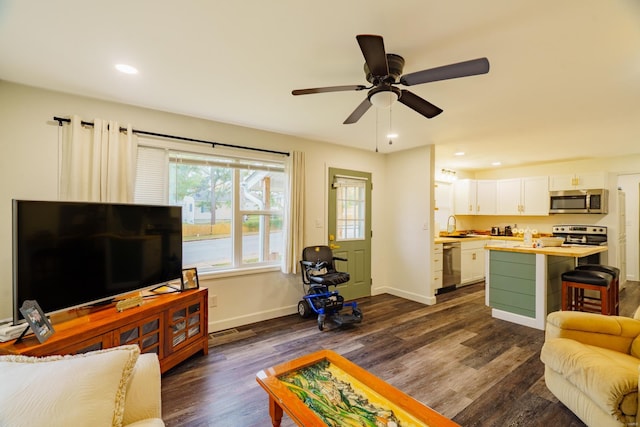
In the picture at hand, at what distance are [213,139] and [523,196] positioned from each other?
602cm

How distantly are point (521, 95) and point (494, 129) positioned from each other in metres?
1.07

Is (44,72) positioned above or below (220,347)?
above

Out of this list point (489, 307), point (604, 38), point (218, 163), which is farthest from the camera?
point (489, 307)

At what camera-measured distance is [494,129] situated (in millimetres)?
3479

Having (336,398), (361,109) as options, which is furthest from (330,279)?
(361,109)

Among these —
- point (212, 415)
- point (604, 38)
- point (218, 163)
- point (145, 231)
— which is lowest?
point (212, 415)

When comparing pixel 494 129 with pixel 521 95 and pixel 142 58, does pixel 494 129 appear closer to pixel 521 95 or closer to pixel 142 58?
pixel 521 95

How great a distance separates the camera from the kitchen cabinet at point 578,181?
4746mm

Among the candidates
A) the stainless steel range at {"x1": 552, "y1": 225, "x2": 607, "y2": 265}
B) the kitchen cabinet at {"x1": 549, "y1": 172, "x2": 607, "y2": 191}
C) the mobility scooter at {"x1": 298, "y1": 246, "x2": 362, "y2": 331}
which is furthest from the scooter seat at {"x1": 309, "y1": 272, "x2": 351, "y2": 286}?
the kitchen cabinet at {"x1": 549, "y1": 172, "x2": 607, "y2": 191}

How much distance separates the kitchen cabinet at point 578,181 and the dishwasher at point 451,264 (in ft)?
7.38

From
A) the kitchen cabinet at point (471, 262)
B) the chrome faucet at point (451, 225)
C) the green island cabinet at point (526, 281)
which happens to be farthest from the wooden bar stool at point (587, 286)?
the chrome faucet at point (451, 225)

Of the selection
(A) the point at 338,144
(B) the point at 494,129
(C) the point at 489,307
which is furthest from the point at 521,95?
(C) the point at 489,307

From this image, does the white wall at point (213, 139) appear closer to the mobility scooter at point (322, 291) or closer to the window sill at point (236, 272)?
the window sill at point (236, 272)

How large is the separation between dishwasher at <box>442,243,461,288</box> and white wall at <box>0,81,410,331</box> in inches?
36.3
